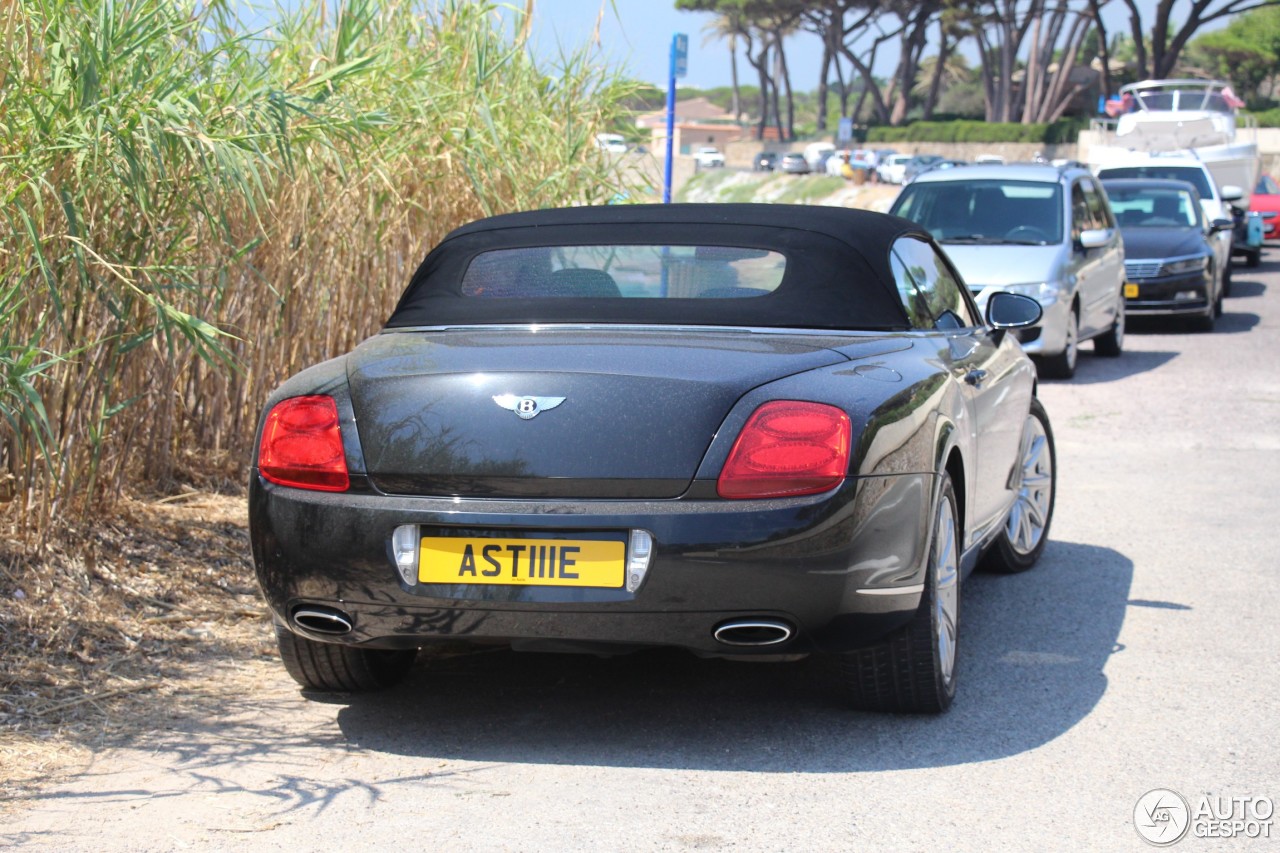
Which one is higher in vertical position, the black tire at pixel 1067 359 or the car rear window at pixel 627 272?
the car rear window at pixel 627 272

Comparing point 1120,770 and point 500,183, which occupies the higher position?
point 500,183

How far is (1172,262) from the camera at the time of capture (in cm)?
1598

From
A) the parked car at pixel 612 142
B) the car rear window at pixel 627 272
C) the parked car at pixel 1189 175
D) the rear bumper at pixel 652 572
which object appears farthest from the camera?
the parked car at pixel 1189 175

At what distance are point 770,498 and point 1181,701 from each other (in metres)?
1.50

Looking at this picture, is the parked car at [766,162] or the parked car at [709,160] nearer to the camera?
the parked car at [766,162]

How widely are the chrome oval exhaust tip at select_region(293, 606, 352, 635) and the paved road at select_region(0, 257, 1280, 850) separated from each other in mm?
306

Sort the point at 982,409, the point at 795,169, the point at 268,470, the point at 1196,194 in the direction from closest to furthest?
the point at 268,470
the point at 982,409
the point at 1196,194
the point at 795,169

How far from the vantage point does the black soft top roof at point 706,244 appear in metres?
4.50

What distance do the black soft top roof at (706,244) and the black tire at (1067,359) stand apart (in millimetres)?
7681

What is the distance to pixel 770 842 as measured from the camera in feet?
11.2

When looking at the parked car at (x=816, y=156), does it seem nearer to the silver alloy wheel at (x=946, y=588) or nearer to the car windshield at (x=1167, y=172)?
the car windshield at (x=1167, y=172)

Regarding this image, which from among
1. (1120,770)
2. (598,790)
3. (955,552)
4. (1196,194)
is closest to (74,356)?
(598,790)

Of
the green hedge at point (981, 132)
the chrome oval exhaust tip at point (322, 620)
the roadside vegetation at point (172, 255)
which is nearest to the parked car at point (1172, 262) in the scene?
the roadside vegetation at point (172, 255)

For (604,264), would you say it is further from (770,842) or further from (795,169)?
(795,169)
